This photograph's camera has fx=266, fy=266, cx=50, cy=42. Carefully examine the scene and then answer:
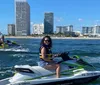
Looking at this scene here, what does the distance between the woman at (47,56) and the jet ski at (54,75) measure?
0.54 ft

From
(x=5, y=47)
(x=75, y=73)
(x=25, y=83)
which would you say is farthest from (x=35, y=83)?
(x=5, y=47)

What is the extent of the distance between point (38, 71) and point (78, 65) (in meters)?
1.66

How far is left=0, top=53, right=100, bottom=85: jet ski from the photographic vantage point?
9.45 meters

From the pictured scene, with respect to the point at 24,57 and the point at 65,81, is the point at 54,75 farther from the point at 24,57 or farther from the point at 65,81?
the point at 24,57

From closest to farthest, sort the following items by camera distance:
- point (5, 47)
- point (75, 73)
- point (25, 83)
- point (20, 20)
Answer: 1. point (25, 83)
2. point (75, 73)
3. point (5, 47)
4. point (20, 20)

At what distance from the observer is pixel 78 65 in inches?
404

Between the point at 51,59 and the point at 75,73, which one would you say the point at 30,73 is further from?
the point at 75,73

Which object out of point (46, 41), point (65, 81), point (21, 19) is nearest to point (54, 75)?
point (65, 81)

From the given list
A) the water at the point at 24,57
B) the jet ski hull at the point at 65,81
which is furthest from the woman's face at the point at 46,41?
the water at the point at 24,57

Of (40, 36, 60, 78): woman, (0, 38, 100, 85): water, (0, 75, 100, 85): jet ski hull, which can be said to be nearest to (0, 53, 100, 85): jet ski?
(0, 75, 100, 85): jet ski hull

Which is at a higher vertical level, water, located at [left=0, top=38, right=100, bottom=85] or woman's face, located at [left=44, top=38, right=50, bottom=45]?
woman's face, located at [left=44, top=38, right=50, bottom=45]

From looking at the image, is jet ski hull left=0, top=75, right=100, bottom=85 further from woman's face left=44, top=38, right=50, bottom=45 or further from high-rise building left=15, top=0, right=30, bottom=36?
high-rise building left=15, top=0, right=30, bottom=36

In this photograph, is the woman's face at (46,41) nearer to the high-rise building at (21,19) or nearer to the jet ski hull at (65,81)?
the jet ski hull at (65,81)

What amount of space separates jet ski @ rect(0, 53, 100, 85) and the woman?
0.16 metres
